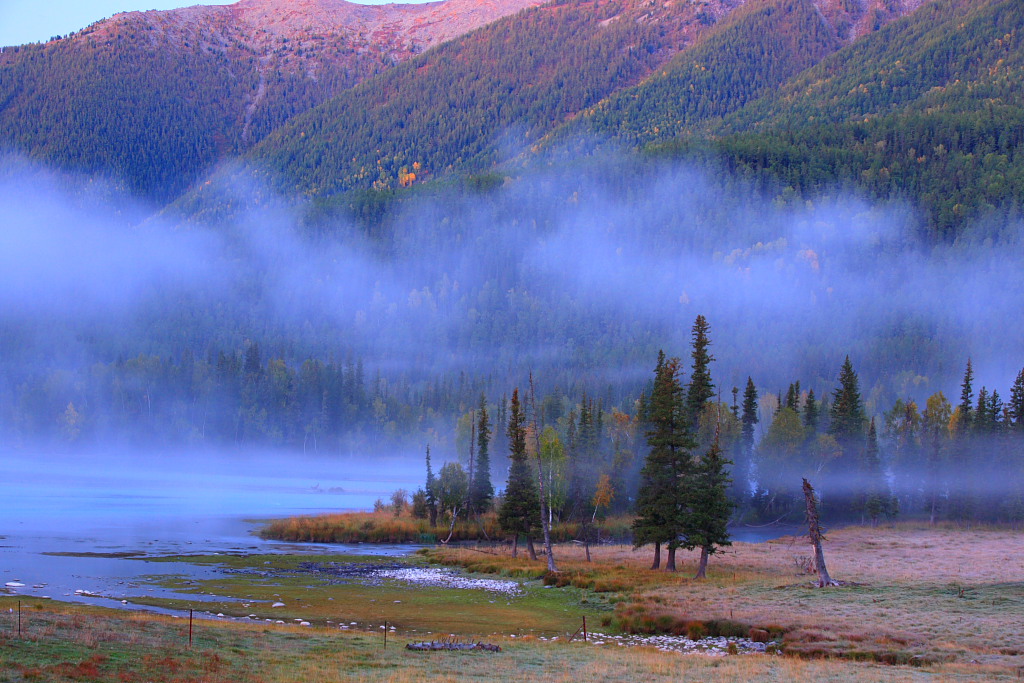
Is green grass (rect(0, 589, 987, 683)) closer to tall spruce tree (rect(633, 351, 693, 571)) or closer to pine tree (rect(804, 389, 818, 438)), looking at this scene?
tall spruce tree (rect(633, 351, 693, 571))

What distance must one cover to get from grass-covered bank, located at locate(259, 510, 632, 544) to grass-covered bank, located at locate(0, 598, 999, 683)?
5172cm

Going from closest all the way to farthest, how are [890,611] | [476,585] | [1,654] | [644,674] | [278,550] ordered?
[1,654] < [644,674] < [890,611] < [476,585] < [278,550]

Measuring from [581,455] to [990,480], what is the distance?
144ft

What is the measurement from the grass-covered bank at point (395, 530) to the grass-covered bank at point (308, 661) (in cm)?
5172

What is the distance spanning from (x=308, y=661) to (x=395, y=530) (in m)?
60.5

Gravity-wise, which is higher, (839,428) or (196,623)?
(839,428)

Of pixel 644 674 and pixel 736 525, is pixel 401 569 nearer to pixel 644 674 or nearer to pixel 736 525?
pixel 644 674

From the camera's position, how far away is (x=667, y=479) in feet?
203

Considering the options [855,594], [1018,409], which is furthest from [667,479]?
[1018,409]

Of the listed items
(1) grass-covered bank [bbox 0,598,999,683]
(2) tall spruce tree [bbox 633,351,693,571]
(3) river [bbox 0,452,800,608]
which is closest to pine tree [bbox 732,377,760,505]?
(3) river [bbox 0,452,800,608]

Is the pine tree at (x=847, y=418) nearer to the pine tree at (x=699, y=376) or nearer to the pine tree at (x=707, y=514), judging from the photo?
the pine tree at (x=699, y=376)

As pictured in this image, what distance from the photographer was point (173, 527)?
9094 centimetres

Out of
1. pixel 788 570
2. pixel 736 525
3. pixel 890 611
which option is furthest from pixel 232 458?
pixel 890 611

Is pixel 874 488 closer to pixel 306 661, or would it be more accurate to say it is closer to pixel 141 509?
pixel 141 509
